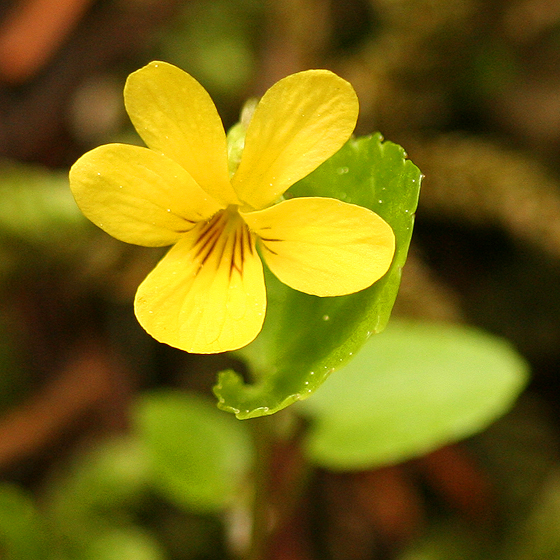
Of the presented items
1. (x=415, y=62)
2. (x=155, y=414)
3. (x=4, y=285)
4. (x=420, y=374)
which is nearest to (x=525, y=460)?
(x=420, y=374)

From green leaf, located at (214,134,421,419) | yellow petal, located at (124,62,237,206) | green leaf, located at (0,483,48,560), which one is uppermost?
yellow petal, located at (124,62,237,206)

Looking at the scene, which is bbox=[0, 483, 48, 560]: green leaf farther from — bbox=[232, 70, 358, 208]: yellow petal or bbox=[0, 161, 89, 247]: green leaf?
bbox=[232, 70, 358, 208]: yellow petal

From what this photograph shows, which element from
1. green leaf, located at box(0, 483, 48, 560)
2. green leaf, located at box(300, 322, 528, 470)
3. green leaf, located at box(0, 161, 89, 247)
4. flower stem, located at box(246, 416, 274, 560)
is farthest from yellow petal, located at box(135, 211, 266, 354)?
green leaf, located at box(0, 161, 89, 247)

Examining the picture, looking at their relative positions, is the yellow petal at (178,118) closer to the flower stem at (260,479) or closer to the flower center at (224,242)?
the flower center at (224,242)

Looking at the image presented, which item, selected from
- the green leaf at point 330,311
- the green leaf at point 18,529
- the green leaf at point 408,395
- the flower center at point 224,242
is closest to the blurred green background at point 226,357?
the green leaf at point 18,529

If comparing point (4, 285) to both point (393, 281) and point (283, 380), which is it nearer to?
point (283, 380)
